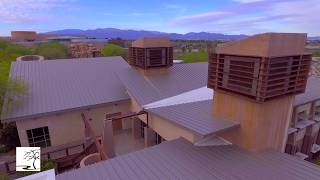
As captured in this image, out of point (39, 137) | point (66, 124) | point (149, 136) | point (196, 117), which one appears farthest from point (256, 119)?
point (39, 137)

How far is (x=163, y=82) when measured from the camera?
16.8 metres

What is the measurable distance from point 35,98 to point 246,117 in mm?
13413

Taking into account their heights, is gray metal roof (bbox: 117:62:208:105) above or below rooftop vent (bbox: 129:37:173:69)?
below

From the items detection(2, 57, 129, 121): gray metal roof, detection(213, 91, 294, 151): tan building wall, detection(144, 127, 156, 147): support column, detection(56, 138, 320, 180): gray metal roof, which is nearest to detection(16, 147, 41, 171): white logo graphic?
detection(56, 138, 320, 180): gray metal roof

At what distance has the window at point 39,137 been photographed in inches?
571

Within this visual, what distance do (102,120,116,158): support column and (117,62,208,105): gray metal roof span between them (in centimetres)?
256

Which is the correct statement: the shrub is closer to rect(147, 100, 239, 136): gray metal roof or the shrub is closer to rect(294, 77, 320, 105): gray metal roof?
rect(147, 100, 239, 136): gray metal roof

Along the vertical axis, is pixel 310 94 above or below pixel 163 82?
below

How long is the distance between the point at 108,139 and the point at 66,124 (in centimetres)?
442

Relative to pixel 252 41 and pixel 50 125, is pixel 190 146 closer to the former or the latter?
pixel 252 41

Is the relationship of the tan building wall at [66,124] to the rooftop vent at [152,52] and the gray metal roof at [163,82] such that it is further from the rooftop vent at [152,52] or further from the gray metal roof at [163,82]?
the rooftop vent at [152,52]

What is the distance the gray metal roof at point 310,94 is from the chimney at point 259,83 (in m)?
4.33

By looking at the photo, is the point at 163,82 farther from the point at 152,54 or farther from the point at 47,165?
the point at 47,165

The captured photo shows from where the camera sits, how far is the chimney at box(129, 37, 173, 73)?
1742cm
